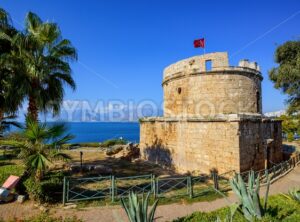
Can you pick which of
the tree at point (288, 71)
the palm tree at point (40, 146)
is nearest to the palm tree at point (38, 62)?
the palm tree at point (40, 146)

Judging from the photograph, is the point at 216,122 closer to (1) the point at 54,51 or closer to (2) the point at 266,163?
(2) the point at 266,163

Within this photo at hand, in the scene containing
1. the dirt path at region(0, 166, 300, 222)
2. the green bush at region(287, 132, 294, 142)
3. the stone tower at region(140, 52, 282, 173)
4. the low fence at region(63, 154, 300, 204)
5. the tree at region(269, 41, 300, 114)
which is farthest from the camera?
the green bush at region(287, 132, 294, 142)

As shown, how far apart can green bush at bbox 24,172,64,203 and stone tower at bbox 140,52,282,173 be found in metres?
8.58

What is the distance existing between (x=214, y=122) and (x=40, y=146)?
9.25 m

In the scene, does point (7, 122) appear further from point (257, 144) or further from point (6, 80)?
point (257, 144)

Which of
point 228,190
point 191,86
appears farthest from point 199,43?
point 228,190

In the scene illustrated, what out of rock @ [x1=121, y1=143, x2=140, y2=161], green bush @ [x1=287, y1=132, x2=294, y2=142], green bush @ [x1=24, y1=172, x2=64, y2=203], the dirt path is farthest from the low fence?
green bush @ [x1=287, y1=132, x2=294, y2=142]

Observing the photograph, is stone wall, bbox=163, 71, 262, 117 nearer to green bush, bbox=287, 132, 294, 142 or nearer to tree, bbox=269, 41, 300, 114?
tree, bbox=269, 41, 300, 114

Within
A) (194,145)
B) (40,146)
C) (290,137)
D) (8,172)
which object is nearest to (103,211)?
(40,146)

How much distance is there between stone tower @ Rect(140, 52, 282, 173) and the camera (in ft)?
40.1

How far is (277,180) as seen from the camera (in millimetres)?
11773

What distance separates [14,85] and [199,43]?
41.7 feet

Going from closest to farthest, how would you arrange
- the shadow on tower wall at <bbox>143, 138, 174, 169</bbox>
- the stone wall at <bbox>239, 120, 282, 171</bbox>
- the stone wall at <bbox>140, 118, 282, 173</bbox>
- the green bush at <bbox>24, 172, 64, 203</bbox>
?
the green bush at <bbox>24, 172, 64, 203</bbox> → the stone wall at <bbox>140, 118, 282, 173</bbox> → the stone wall at <bbox>239, 120, 282, 171</bbox> → the shadow on tower wall at <bbox>143, 138, 174, 169</bbox>

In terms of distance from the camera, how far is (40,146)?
8.32 meters
